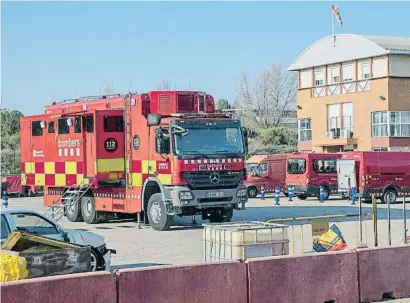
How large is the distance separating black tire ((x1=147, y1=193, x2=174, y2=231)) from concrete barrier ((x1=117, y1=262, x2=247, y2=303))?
34.8ft

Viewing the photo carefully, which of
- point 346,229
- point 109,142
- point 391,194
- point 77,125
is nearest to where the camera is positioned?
point 346,229

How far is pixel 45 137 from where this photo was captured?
24.7 m

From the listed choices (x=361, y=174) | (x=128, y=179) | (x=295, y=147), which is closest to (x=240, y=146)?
(x=128, y=179)

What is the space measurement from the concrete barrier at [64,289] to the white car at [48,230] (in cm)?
356

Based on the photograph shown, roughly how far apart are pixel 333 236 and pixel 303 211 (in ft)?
49.5

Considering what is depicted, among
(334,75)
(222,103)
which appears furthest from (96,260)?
(222,103)

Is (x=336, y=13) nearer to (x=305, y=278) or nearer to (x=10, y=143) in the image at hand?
(x=10, y=143)

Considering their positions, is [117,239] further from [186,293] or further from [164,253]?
[186,293]

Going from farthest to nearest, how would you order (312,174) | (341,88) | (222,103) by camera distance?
1. (222,103)
2. (341,88)
3. (312,174)

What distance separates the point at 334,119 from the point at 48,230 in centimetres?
4511

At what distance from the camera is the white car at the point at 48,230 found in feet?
40.0

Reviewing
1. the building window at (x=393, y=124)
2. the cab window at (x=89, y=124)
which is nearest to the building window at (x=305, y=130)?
the building window at (x=393, y=124)

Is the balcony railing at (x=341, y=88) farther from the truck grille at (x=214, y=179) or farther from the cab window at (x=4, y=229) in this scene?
the cab window at (x=4, y=229)

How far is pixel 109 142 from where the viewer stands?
22156 millimetres
